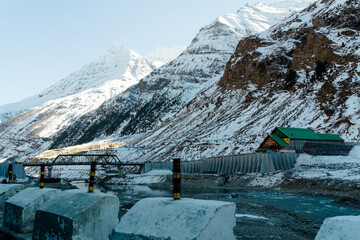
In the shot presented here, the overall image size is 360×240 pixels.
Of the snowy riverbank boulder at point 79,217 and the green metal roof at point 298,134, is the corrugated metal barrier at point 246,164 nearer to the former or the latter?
the green metal roof at point 298,134

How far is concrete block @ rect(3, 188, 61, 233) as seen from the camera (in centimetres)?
1344

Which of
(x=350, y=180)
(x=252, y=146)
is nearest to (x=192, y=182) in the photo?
(x=252, y=146)

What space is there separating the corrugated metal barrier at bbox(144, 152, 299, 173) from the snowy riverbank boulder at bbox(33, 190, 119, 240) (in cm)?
4981

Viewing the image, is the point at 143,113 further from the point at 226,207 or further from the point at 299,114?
the point at 226,207

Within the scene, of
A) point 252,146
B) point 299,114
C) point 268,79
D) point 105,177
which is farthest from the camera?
point 268,79

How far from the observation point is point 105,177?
3816 inches

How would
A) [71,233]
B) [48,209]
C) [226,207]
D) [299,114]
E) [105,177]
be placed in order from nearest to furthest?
1. [226,207]
2. [71,233]
3. [48,209]
4. [299,114]
5. [105,177]

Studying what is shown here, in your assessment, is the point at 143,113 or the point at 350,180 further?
the point at 143,113

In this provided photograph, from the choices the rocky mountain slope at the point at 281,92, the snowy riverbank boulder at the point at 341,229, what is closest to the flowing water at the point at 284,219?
the snowy riverbank boulder at the point at 341,229

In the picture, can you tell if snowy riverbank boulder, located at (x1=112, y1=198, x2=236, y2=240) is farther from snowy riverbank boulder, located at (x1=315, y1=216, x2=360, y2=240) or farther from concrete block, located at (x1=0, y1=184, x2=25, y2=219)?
concrete block, located at (x1=0, y1=184, x2=25, y2=219)

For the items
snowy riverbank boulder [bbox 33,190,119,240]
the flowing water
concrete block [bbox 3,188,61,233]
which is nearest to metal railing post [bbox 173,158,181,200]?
snowy riverbank boulder [bbox 33,190,119,240]

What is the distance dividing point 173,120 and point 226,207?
142 metres

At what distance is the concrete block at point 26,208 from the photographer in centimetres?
1344

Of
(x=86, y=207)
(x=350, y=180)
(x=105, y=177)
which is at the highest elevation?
(x=86, y=207)
